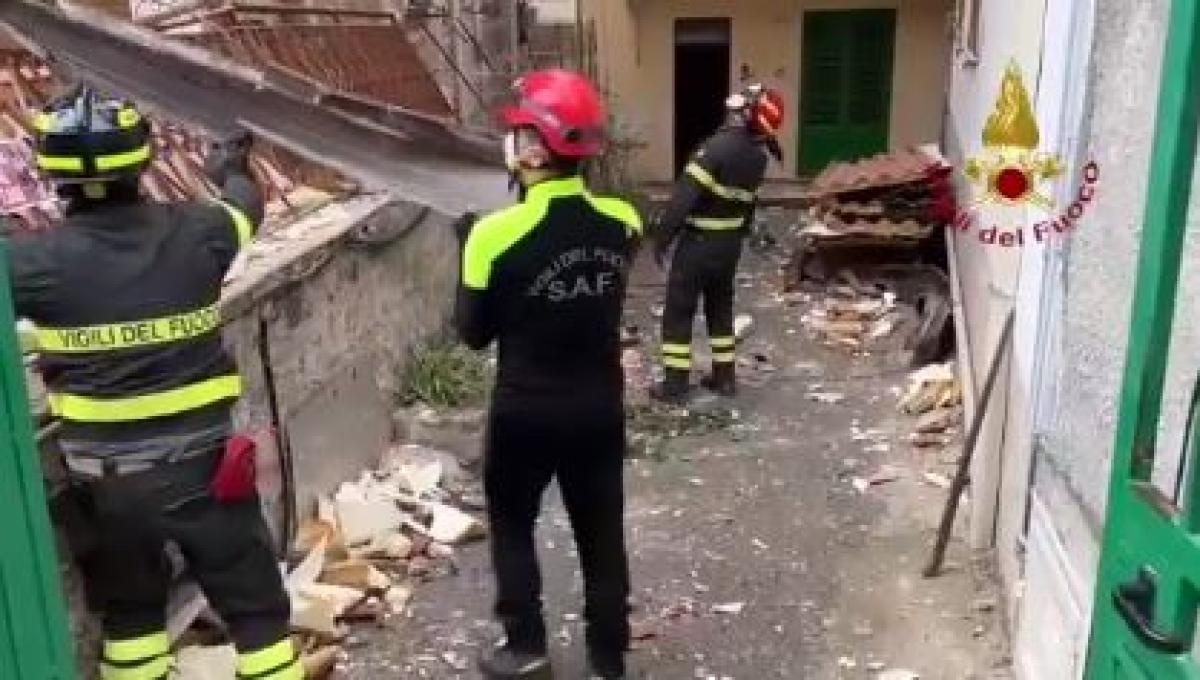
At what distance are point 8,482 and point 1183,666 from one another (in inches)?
63.2

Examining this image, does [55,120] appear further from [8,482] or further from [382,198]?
[382,198]

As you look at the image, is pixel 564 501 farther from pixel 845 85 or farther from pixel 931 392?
pixel 845 85

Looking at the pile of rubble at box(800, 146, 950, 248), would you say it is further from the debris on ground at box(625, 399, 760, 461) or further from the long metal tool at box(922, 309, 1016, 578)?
the long metal tool at box(922, 309, 1016, 578)

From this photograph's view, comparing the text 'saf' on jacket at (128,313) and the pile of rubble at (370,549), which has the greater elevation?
the text 'saf' on jacket at (128,313)

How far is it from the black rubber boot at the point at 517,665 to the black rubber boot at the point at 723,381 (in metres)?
3.28

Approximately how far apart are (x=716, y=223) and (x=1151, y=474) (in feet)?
16.8

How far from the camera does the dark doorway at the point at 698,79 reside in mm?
→ 13422

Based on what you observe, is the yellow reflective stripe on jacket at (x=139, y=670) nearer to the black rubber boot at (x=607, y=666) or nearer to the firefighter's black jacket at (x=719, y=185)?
the black rubber boot at (x=607, y=666)

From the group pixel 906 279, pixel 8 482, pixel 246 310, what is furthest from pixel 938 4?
pixel 8 482

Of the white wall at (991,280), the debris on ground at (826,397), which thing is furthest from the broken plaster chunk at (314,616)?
the debris on ground at (826,397)

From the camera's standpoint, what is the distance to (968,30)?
8836 millimetres

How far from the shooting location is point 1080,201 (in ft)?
10.5

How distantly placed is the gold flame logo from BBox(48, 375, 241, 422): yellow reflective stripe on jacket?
250 centimetres

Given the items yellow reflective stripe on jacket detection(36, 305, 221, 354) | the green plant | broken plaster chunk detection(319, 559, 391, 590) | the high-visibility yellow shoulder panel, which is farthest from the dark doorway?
yellow reflective stripe on jacket detection(36, 305, 221, 354)
